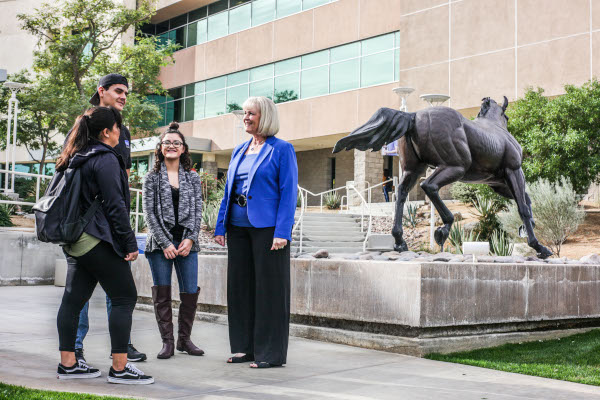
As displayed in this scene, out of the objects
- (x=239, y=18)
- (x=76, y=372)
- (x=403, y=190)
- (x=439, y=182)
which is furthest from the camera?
(x=239, y=18)

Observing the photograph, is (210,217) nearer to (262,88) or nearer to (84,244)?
(262,88)

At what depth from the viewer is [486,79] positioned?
23469 millimetres

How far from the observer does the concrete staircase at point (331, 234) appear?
1683cm

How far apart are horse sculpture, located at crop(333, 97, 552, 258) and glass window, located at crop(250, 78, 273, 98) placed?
80.7 ft

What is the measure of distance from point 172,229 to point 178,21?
35.2m

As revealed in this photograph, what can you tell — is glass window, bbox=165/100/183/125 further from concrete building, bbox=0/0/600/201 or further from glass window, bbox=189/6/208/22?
glass window, bbox=189/6/208/22

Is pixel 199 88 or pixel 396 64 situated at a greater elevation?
pixel 199 88

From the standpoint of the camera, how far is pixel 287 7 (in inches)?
1240

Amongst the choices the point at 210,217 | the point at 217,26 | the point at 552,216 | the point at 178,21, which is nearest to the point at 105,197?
the point at 552,216

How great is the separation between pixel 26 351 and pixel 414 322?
311cm

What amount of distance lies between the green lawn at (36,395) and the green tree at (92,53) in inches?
874

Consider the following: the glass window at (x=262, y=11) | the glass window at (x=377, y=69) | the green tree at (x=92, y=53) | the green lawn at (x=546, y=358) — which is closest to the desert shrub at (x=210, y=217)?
the green tree at (x=92, y=53)

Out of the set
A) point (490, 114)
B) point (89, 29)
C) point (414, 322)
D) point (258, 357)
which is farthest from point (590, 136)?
point (89, 29)

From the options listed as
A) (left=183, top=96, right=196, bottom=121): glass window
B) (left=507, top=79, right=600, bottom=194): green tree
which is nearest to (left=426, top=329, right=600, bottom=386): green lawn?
(left=507, top=79, right=600, bottom=194): green tree
